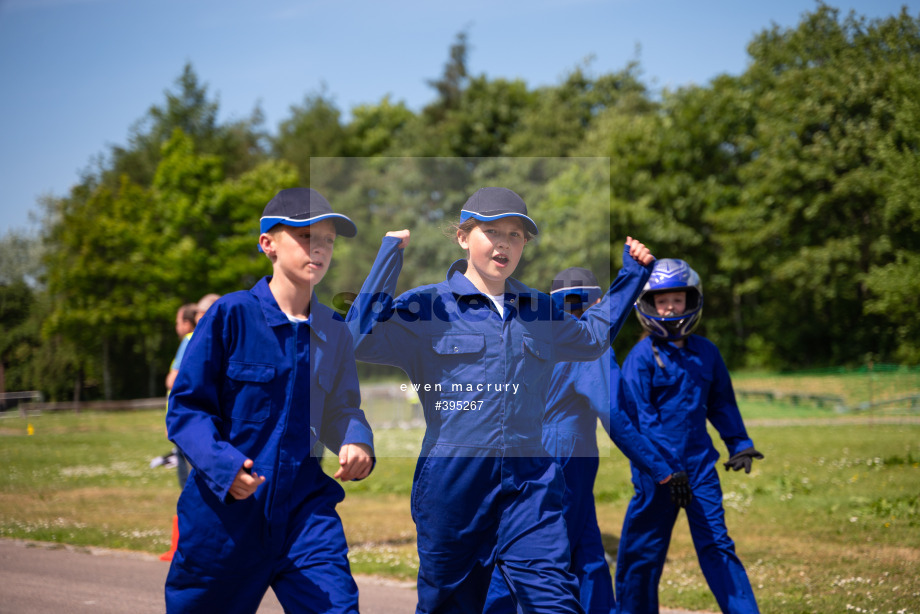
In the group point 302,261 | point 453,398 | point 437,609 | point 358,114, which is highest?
point 358,114

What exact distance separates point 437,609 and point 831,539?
6551 mm

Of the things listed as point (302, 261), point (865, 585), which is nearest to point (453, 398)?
point (302, 261)

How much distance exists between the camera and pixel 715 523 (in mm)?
5449

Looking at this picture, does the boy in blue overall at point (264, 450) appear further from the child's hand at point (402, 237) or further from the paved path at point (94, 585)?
the paved path at point (94, 585)

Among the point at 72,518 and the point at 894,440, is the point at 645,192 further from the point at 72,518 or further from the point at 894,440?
the point at 72,518

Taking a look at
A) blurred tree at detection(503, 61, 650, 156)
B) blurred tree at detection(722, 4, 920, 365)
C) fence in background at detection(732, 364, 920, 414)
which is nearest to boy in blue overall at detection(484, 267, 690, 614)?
fence in background at detection(732, 364, 920, 414)

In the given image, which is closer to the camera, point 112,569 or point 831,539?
point 112,569

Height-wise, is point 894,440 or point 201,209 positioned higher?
point 201,209

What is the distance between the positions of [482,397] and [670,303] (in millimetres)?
2545

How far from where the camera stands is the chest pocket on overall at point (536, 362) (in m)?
4.07

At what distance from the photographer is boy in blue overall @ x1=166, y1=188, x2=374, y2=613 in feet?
11.2

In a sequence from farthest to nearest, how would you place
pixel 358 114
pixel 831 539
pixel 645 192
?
pixel 358 114 → pixel 645 192 → pixel 831 539

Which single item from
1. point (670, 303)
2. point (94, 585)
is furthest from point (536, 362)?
point (94, 585)

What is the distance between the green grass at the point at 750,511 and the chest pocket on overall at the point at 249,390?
4.48 metres
